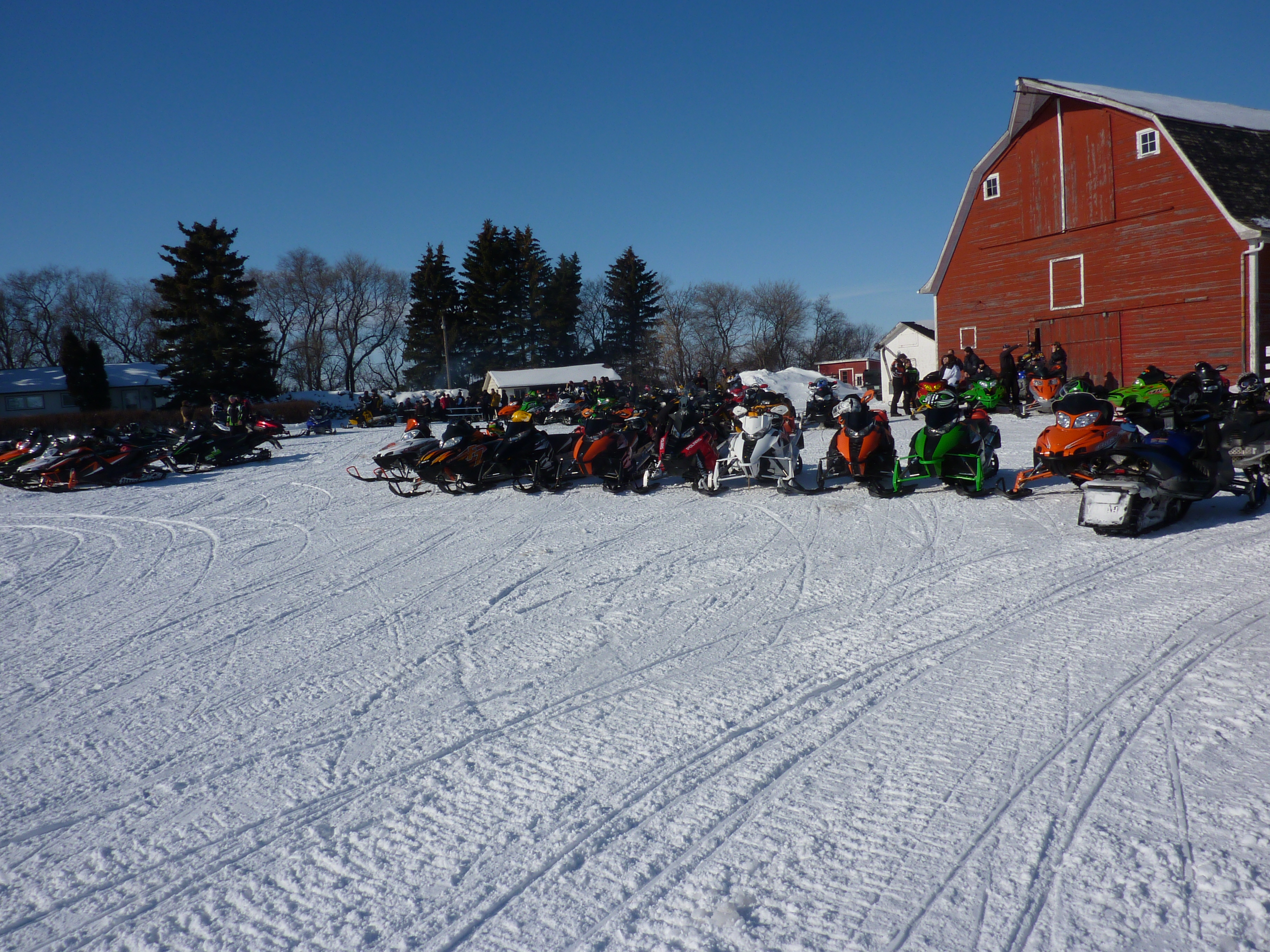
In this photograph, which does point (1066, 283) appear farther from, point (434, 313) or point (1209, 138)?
point (434, 313)

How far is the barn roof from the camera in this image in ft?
53.4

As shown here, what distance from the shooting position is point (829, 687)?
3.69m

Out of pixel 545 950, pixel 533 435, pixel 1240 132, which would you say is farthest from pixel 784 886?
pixel 1240 132

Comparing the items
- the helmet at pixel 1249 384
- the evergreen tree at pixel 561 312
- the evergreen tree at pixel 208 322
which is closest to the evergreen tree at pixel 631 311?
the evergreen tree at pixel 561 312

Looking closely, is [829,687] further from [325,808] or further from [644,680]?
[325,808]

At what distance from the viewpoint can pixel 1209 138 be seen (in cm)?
1738

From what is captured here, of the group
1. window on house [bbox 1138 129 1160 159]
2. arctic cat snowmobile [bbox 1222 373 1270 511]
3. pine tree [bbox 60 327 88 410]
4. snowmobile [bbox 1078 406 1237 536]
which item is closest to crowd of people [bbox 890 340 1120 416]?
window on house [bbox 1138 129 1160 159]

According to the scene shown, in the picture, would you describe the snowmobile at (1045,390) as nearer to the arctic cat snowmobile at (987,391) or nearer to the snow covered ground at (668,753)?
the arctic cat snowmobile at (987,391)

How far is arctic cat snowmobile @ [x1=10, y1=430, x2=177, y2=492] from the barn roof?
Result: 2010 cm

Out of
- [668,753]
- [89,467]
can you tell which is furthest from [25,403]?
[668,753]

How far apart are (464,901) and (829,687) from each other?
193cm

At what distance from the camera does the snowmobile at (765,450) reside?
29.1 ft

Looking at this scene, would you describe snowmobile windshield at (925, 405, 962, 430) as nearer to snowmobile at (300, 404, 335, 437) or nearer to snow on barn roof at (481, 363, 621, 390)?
snowmobile at (300, 404, 335, 437)

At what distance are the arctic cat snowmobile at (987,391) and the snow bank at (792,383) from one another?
3.06m
